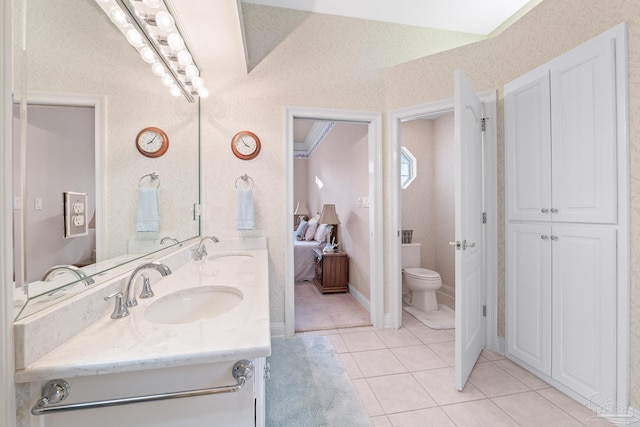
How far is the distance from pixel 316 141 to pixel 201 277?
4748 mm

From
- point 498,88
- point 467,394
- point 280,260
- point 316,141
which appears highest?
point 316,141

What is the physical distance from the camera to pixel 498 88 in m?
2.17

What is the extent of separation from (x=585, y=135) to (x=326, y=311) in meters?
2.59

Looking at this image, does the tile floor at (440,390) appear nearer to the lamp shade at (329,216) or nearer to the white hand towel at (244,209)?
the white hand towel at (244,209)

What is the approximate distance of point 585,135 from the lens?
157 centimetres

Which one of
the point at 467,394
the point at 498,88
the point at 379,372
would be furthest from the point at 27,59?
the point at 498,88

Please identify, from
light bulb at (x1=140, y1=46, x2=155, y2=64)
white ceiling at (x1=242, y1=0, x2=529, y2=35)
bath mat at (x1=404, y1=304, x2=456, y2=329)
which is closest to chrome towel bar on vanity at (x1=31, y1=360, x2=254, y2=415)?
light bulb at (x1=140, y1=46, x2=155, y2=64)

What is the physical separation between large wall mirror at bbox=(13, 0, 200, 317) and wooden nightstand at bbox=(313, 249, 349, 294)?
2525 millimetres

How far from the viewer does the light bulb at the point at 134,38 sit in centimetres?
128

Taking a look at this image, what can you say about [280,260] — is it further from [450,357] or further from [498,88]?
[498,88]

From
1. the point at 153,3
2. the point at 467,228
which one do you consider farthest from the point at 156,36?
the point at 467,228

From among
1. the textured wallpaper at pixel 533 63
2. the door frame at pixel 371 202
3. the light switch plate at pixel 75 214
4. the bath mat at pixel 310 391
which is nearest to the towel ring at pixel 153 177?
the light switch plate at pixel 75 214

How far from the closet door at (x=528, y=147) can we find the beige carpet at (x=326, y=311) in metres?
1.70

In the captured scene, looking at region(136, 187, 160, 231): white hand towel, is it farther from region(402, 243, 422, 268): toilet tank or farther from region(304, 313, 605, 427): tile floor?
region(402, 243, 422, 268): toilet tank
